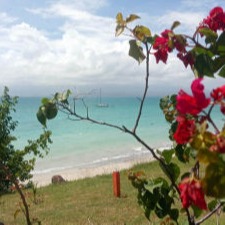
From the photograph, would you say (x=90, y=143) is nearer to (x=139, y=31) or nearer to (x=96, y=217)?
(x=96, y=217)

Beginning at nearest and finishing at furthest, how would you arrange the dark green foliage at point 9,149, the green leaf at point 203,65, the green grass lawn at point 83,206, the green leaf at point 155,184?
1. the green leaf at point 203,65
2. the green leaf at point 155,184
3. the green grass lawn at point 83,206
4. the dark green foliage at point 9,149

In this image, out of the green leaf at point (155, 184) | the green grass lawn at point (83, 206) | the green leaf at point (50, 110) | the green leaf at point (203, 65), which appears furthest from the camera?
the green grass lawn at point (83, 206)

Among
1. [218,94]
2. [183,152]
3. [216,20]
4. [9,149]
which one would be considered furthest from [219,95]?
[9,149]

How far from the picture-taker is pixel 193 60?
111 cm

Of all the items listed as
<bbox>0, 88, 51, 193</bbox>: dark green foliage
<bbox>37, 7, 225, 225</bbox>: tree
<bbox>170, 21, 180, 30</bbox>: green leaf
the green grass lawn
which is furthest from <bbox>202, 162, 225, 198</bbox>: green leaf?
<bbox>0, 88, 51, 193</bbox>: dark green foliage

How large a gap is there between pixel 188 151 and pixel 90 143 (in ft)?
115

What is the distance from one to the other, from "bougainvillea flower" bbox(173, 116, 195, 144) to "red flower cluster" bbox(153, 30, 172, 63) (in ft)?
1.30

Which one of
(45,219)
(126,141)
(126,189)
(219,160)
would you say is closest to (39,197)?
(126,189)

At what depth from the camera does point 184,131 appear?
0.73m

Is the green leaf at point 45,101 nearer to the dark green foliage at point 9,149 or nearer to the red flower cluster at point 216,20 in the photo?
the red flower cluster at point 216,20

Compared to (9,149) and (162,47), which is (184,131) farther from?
(9,149)

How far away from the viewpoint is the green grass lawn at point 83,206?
22.1ft

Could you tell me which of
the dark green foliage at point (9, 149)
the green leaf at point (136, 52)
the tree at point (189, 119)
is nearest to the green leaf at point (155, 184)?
the tree at point (189, 119)

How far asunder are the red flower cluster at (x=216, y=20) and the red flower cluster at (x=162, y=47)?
110mm
